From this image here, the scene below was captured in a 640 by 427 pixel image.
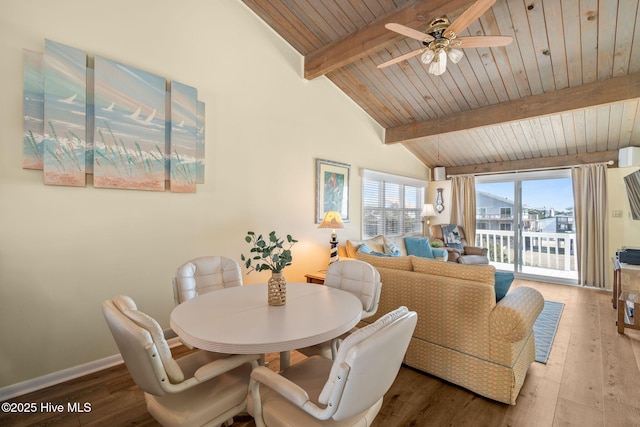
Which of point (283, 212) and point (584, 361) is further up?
point (283, 212)

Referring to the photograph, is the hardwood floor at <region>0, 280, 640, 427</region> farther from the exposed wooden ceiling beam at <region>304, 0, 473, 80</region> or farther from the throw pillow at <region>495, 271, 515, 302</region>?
the exposed wooden ceiling beam at <region>304, 0, 473, 80</region>

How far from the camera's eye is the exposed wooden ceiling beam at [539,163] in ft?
15.7

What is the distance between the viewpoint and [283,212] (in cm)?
364

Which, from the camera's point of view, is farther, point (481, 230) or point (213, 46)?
point (481, 230)

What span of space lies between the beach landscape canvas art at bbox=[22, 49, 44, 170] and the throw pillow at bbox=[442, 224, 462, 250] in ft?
19.9

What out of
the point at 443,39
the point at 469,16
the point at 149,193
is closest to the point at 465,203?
the point at 443,39

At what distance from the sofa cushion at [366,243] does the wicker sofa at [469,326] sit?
175 cm

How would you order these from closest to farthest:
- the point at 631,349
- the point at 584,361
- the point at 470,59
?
the point at 584,361 → the point at 631,349 → the point at 470,59

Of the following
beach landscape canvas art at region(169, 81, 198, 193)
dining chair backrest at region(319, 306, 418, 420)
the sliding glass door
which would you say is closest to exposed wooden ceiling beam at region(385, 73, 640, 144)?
the sliding glass door

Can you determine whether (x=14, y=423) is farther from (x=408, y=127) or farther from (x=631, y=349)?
(x=408, y=127)

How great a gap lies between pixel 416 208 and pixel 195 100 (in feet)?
17.0

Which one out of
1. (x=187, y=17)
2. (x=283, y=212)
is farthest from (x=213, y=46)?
(x=283, y=212)

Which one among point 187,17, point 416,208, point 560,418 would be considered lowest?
point 560,418

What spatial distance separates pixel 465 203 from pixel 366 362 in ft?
20.5
